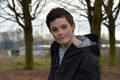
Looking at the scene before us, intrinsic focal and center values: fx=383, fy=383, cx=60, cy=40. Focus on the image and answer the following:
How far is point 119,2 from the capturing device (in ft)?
64.5

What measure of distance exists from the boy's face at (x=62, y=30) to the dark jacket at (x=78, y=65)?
0.22 ft

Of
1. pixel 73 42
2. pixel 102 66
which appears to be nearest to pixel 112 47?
pixel 102 66

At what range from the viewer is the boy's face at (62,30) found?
2.68 m

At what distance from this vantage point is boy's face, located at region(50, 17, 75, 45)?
268cm

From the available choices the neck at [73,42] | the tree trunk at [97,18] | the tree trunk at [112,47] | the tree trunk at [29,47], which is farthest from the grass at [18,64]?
the neck at [73,42]

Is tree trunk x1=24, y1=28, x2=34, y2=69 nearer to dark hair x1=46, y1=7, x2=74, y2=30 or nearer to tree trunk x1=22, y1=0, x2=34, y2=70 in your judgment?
tree trunk x1=22, y1=0, x2=34, y2=70

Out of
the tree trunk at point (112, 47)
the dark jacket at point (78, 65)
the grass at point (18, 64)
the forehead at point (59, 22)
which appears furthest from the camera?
the grass at point (18, 64)

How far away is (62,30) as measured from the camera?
8.82ft

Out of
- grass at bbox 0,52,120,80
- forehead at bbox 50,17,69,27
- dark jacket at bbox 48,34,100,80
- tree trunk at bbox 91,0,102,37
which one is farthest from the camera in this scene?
grass at bbox 0,52,120,80

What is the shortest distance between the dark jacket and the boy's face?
67mm

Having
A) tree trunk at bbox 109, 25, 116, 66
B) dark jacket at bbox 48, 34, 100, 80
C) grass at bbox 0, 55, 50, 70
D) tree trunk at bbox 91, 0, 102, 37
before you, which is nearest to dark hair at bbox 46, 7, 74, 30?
dark jacket at bbox 48, 34, 100, 80

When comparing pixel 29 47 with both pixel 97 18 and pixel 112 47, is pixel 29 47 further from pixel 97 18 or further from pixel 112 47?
pixel 97 18

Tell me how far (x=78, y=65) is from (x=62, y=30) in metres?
0.28

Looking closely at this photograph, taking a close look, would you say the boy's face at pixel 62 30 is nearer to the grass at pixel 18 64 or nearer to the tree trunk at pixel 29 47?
the tree trunk at pixel 29 47
